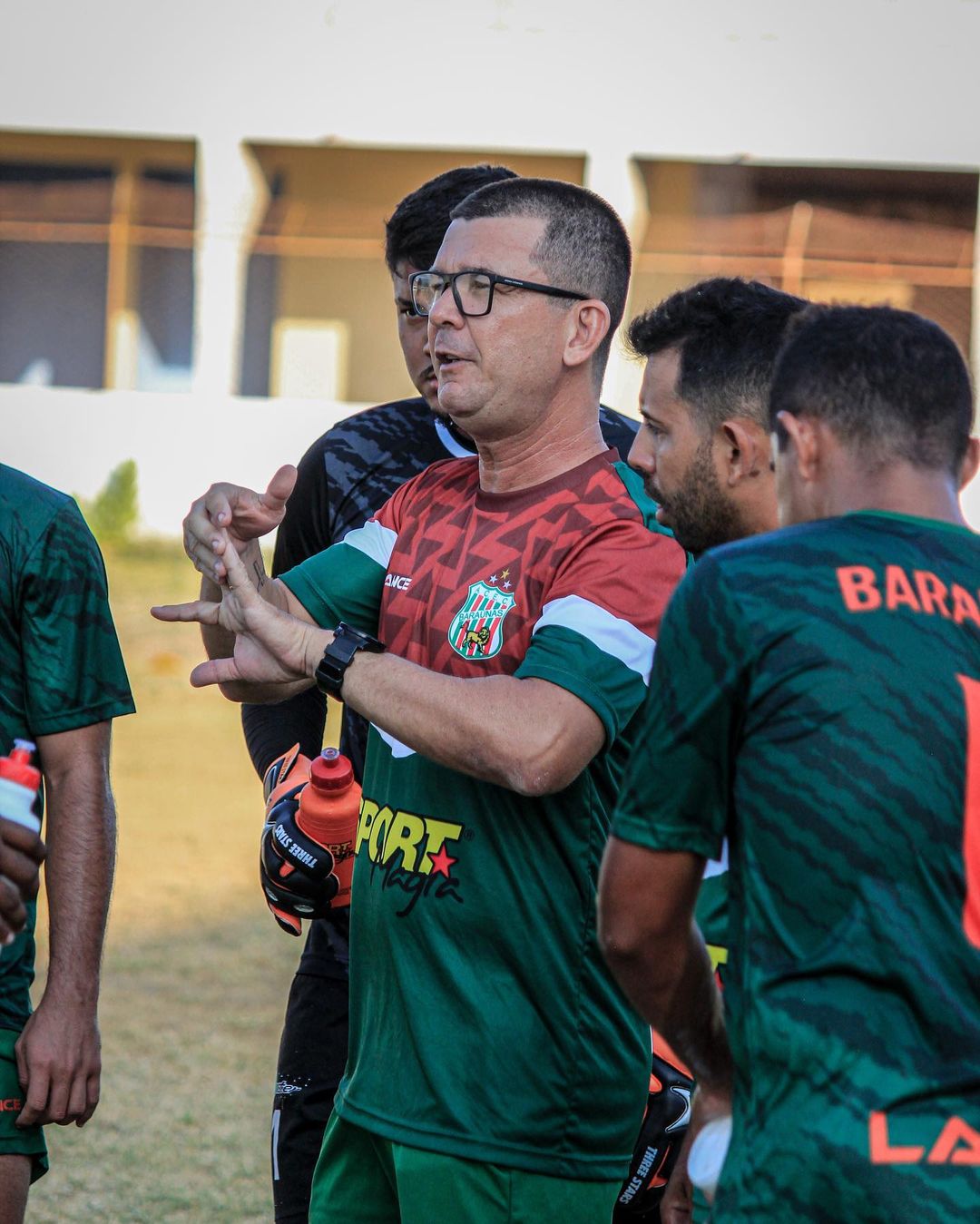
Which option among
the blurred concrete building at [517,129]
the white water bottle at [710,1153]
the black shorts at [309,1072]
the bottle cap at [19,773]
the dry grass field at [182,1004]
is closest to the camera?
the white water bottle at [710,1153]

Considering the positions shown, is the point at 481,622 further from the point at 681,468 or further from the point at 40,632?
the point at 40,632

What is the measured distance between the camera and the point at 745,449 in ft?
9.51

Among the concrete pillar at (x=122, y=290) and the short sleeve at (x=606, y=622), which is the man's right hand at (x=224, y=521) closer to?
the short sleeve at (x=606, y=622)

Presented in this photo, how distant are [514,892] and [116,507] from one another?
1904 cm

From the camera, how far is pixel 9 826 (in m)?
2.46

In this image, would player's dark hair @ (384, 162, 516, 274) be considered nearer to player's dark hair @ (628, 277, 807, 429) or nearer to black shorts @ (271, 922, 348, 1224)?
player's dark hair @ (628, 277, 807, 429)

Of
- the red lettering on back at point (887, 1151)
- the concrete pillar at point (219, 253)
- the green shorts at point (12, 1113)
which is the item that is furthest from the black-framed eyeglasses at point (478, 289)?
the concrete pillar at point (219, 253)

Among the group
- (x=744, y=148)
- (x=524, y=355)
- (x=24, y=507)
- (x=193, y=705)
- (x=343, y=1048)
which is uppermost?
(x=744, y=148)

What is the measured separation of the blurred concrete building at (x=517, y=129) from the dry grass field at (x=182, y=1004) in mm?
8235

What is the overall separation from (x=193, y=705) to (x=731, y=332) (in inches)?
540

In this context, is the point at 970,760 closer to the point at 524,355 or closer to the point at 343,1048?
the point at 524,355

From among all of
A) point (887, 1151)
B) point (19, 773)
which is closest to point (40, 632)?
point (19, 773)

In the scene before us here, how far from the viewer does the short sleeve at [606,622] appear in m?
2.66

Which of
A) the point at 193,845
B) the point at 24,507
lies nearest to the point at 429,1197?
the point at 24,507
